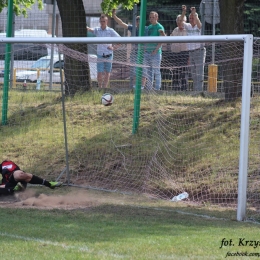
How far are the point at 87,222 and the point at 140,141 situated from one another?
178 inches

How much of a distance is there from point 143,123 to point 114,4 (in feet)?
15.4

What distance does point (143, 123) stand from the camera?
14.0 metres

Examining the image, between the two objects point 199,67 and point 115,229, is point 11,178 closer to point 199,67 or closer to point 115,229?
point 115,229

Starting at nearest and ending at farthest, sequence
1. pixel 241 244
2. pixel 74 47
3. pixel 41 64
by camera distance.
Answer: pixel 241 244 → pixel 74 47 → pixel 41 64

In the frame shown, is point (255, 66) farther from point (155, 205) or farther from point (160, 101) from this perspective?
point (155, 205)

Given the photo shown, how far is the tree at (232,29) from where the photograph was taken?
13180mm

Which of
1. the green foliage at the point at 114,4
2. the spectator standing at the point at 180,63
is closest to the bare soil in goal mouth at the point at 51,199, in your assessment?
the spectator standing at the point at 180,63

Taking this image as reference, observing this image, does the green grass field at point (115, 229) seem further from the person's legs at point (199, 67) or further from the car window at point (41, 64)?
the car window at point (41, 64)

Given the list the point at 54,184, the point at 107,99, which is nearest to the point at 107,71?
the point at 107,99

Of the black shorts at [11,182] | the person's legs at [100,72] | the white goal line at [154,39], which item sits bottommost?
the black shorts at [11,182]

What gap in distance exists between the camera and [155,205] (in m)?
10.8

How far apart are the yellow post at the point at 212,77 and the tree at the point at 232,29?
194 mm

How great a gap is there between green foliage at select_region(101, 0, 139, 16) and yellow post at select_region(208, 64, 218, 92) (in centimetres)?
409

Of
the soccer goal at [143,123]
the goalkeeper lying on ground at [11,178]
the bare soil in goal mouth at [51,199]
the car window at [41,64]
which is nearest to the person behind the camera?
the bare soil in goal mouth at [51,199]
